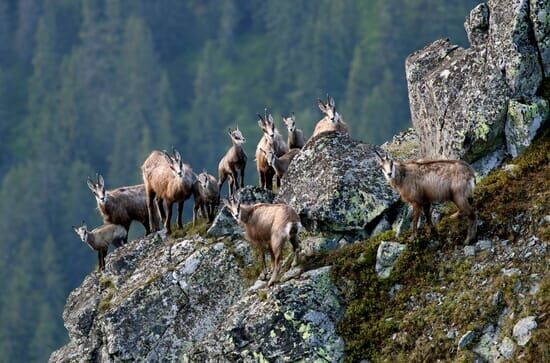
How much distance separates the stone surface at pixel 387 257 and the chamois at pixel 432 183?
38cm

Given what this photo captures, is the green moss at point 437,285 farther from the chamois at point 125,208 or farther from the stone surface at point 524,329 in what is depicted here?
the chamois at point 125,208

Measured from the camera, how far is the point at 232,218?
96.6 ft

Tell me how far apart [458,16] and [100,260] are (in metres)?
154

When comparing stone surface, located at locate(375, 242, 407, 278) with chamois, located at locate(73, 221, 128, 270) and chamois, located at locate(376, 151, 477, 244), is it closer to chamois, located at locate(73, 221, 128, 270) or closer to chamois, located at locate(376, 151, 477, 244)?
chamois, located at locate(376, 151, 477, 244)

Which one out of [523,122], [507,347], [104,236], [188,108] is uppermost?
[188,108]

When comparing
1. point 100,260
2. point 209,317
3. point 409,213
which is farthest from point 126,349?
point 409,213

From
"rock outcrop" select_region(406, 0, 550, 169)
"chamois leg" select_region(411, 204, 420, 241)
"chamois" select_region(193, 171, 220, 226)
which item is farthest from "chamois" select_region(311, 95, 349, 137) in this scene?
"chamois leg" select_region(411, 204, 420, 241)

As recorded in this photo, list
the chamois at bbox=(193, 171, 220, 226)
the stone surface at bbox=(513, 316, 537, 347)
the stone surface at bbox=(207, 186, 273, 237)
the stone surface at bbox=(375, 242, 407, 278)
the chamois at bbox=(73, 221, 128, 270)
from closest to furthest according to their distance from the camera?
the stone surface at bbox=(513, 316, 537, 347), the stone surface at bbox=(375, 242, 407, 278), the stone surface at bbox=(207, 186, 273, 237), the chamois at bbox=(193, 171, 220, 226), the chamois at bbox=(73, 221, 128, 270)

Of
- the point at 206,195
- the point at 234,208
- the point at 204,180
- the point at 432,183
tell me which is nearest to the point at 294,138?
the point at 204,180

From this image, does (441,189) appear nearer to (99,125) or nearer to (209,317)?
(209,317)

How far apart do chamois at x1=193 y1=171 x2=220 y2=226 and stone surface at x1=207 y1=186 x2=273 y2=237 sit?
66.1 inches

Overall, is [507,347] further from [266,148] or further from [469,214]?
[266,148]

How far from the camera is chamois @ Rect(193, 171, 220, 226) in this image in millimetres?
31797

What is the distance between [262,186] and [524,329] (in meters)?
13.7
